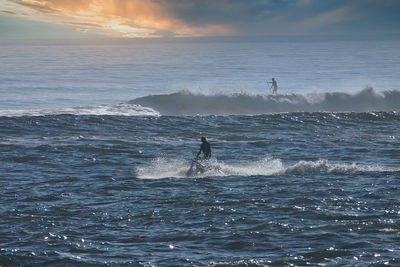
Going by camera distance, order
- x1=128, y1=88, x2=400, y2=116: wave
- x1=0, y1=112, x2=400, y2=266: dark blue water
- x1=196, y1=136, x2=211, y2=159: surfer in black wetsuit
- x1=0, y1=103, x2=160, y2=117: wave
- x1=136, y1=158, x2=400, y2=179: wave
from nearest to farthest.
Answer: x1=0, y1=112, x2=400, y2=266: dark blue water < x1=136, y1=158, x2=400, y2=179: wave < x1=196, y1=136, x2=211, y2=159: surfer in black wetsuit < x1=0, y1=103, x2=160, y2=117: wave < x1=128, y1=88, x2=400, y2=116: wave

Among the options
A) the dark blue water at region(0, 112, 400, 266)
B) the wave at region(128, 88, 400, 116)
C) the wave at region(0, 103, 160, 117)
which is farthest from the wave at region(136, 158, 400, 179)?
the wave at region(128, 88, 400, 116)

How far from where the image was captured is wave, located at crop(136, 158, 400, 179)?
2028cm

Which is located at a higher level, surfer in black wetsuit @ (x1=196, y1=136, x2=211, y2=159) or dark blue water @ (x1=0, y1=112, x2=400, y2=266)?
surfer in black wetsuit @ (x1=196, y1=136, x2=211, y2=159)

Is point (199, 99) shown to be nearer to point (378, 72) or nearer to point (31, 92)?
point (31, 92)

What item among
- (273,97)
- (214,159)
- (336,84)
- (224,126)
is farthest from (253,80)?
(214,159)

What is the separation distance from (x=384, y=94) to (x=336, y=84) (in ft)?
61.4

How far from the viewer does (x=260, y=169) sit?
21172 mm

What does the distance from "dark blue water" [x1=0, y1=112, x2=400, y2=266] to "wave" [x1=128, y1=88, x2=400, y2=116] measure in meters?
12.7

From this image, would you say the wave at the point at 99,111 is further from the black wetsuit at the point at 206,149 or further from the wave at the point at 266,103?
the black wetsuit at the point at 206,149

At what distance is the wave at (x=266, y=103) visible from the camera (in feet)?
140

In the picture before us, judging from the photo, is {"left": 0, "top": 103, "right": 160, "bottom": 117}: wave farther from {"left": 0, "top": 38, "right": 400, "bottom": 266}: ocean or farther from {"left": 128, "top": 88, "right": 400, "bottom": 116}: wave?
{"left": 128, "top": 88, "right": 400, "bottom": 116}: wave

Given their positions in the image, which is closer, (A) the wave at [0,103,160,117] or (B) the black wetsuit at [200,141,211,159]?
(B) the black wetsuit at [200,141,211,159]

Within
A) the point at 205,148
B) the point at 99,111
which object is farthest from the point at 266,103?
the point at 205,148

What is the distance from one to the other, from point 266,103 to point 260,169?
23.3 m
